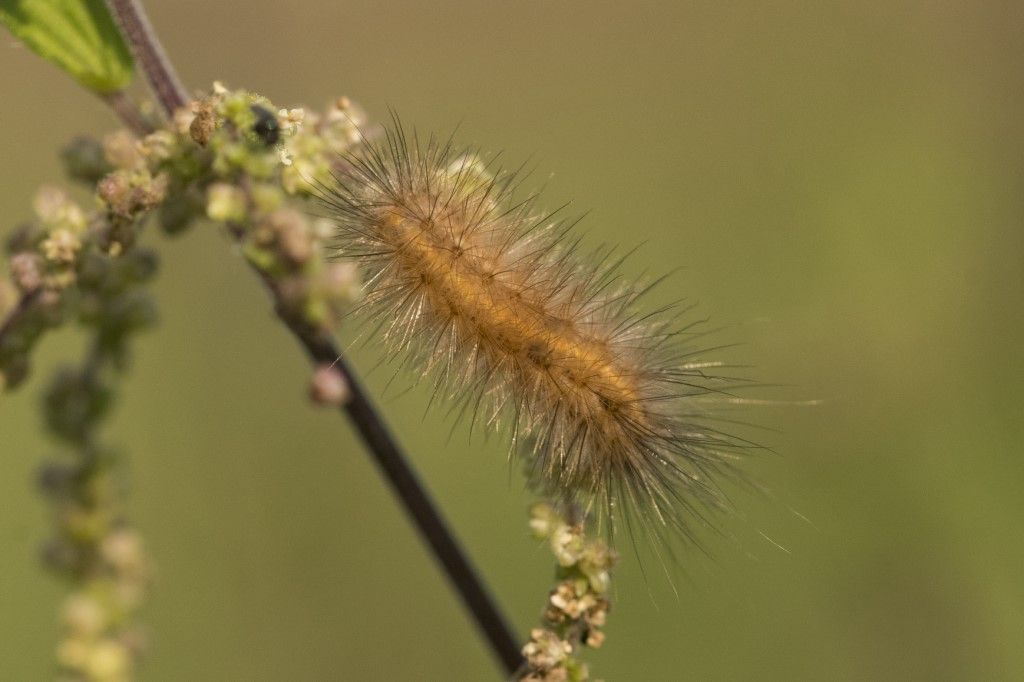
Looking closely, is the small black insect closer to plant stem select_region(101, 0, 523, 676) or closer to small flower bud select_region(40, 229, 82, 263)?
plant stem select_region(101, 0, 523, 676)

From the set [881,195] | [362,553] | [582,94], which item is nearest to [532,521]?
[362,553]

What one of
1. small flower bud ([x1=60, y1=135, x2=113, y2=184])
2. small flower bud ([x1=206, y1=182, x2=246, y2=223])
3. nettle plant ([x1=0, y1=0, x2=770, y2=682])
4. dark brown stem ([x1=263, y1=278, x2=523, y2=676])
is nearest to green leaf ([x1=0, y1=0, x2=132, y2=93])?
nettle plant ([x1=0, y1=0, x2=770, y2=682])

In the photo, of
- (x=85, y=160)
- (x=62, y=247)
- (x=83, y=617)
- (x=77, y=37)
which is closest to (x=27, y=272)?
(x=62, y=247)

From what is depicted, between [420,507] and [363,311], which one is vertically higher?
[363,311]

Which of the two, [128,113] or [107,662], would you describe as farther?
[128,113]

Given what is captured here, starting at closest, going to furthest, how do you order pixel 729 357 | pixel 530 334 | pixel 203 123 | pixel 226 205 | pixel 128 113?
pixel 226 205 < pixel 203 123 < pixel 128 113 < pixel 530 334 < pixel 729 357

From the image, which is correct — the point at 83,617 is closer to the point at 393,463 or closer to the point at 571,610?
the point at 393,463

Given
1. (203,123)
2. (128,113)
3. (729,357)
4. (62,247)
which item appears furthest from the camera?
(729,357)
